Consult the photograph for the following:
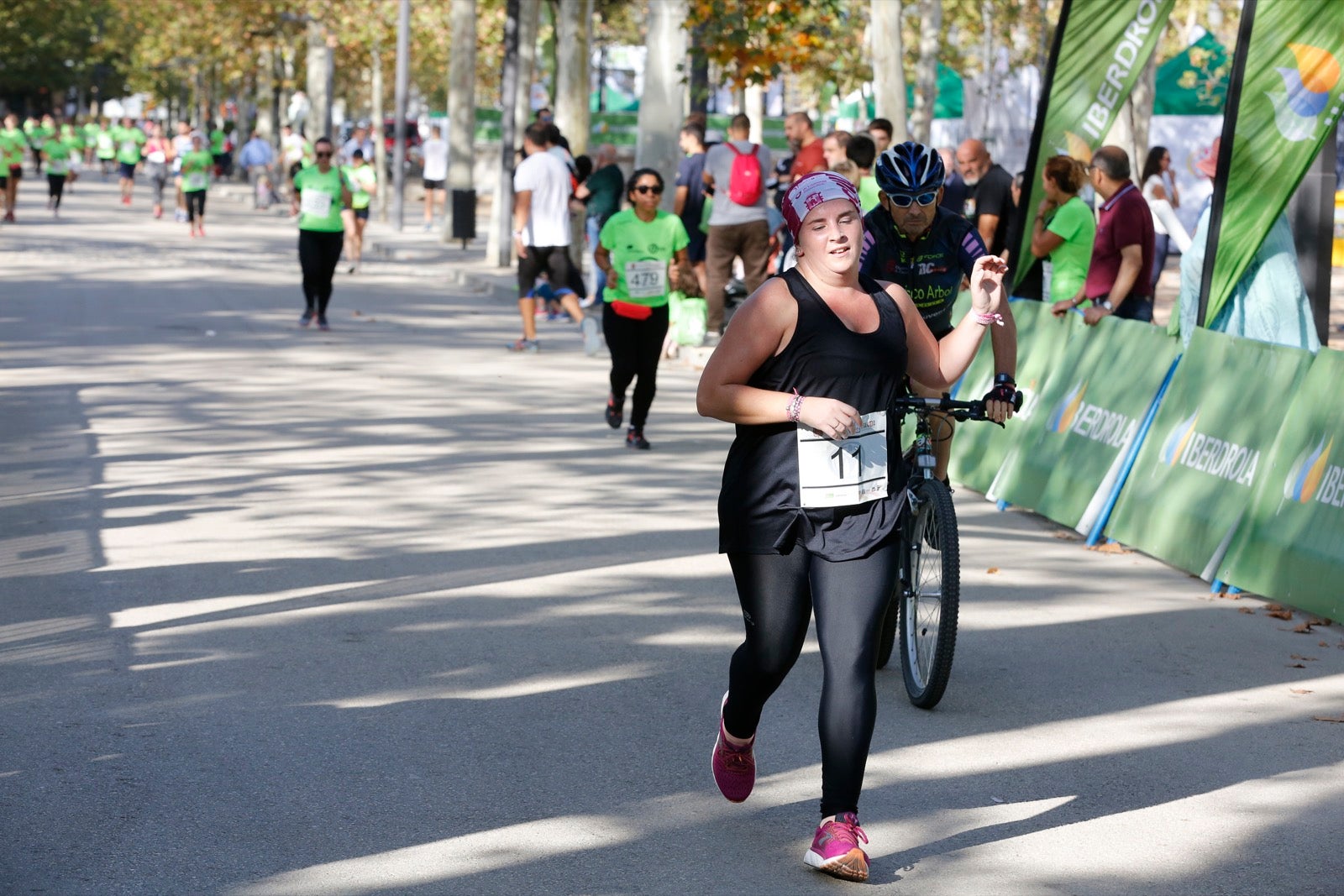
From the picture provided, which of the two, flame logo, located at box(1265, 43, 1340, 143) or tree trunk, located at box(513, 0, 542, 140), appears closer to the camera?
flame logo, located at box(1265, 43, 1340, 143)

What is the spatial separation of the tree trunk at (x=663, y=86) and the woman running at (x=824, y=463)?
1624cm

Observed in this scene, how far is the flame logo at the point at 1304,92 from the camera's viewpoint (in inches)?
380

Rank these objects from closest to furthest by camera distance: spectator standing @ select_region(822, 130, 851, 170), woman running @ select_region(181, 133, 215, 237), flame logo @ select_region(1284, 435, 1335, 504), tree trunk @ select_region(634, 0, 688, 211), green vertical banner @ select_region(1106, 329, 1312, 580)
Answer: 1. flame logo @ select_region(1284, 435, 1335, 504)
2. green vertical banner @ select_region(1106, 329, 1312, 580)
3. spectator standing @ select_region(822, 130, 851, 170)
4. tree trunk @ select_region(634, 0, 688, 211)
5. woman running @ select_region(181, 133, 215, 237)

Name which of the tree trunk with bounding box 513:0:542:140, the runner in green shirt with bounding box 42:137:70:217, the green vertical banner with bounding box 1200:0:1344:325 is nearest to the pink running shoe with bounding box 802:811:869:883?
the green vertical banner with bounding box 1200:0:1344:325

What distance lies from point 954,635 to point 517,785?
65.8 inches

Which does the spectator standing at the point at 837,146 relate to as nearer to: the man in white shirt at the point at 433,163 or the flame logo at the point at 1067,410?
the flame logo at the point at 1067,410

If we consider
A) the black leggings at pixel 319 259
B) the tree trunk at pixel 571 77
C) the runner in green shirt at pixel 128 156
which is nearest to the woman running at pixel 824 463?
the black leggings at pixel 319 259

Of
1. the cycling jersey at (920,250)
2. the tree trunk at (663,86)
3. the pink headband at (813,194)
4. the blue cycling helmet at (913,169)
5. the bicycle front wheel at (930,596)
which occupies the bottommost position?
the bicycle front wheel at (930,596)

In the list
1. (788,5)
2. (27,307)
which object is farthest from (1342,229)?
(27,307)

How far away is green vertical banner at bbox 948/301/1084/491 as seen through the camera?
11172 mm

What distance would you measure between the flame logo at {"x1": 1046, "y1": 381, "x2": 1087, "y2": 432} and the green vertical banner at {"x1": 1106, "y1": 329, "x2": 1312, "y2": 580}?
34.0 inches

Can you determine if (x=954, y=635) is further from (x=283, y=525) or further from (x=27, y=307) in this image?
(x=27, y=307)

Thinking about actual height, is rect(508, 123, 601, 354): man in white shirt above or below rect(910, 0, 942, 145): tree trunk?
below

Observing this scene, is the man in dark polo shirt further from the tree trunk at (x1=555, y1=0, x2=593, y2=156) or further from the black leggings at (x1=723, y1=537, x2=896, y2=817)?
the tree trunk at (x1=555, y1=0, x2=593, y2=156)
